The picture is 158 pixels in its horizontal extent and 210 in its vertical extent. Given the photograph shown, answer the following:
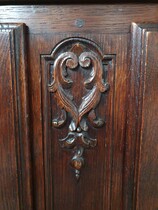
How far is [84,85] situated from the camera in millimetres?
454

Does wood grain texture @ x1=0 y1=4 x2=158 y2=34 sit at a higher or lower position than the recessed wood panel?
higher

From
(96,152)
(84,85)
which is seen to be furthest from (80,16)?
(96,152)

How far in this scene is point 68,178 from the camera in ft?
1.63

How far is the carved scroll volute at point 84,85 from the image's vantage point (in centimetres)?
44

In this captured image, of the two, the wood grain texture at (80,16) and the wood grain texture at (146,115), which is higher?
the wood grain texture at (80,16)

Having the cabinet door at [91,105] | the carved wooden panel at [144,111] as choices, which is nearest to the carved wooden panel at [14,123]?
the cabinet door at [91,105]

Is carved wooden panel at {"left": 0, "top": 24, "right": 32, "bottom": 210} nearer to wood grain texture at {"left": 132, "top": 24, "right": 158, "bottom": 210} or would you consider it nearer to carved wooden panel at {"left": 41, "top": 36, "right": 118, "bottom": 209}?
carved wooden panel at {"left": 41, "top": 36, "right": 118, "bottom": 209}

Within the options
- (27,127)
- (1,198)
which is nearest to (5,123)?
(27,127)

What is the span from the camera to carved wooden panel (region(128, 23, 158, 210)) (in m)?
0.42

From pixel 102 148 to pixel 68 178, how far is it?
8cm

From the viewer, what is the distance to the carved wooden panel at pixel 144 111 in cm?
42

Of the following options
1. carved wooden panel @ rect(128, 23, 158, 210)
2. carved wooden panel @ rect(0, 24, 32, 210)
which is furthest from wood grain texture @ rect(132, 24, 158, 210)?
carved wooden panel @ rect(0, 24, 32, 210)

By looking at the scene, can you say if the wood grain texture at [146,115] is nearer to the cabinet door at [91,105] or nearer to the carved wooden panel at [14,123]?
the cabinet door at [91,105]

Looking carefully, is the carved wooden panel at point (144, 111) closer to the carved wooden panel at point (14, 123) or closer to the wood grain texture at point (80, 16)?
the wood grain texture at point (80, 16)
